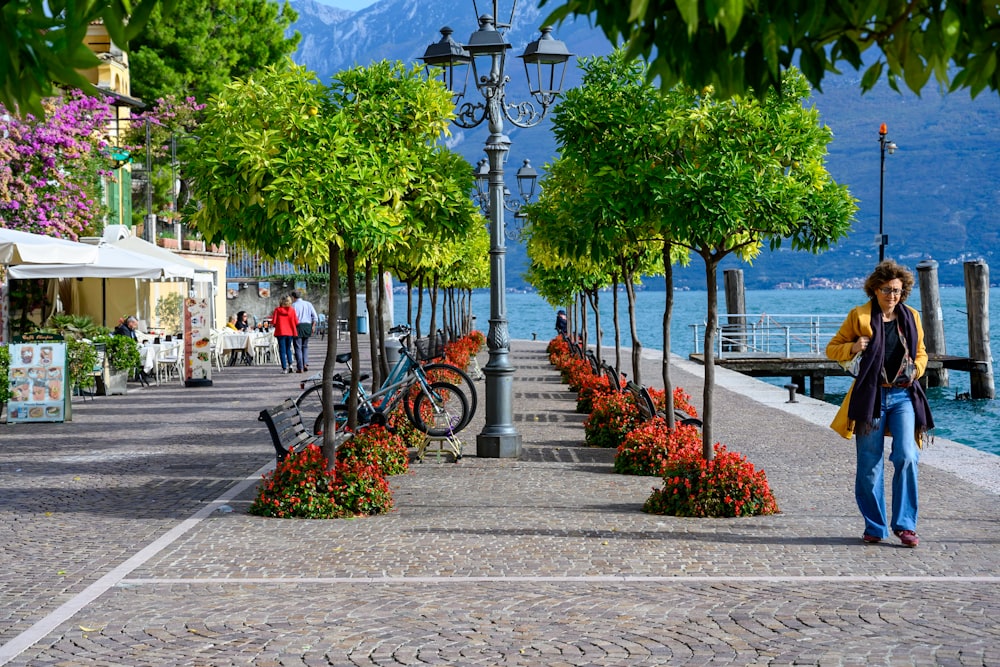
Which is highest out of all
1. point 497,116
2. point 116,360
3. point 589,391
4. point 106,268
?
point 497,116

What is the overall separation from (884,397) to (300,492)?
4111 mm

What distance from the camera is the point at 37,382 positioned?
17.0 m

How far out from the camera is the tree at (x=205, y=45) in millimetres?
48719

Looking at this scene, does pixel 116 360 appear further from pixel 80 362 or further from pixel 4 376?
pixel 4 376

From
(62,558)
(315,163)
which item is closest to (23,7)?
(62,558)

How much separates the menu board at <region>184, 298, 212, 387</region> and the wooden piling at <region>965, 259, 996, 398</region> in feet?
67.4

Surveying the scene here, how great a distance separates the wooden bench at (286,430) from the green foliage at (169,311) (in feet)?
85.7

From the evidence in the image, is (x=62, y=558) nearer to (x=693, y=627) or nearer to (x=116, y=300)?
(x=693, y=627)

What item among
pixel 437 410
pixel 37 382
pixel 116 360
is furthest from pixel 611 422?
pixel 116 360

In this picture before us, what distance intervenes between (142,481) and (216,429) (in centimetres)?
477

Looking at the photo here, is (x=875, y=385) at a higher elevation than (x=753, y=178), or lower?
lower

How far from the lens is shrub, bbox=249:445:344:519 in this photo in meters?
9.43

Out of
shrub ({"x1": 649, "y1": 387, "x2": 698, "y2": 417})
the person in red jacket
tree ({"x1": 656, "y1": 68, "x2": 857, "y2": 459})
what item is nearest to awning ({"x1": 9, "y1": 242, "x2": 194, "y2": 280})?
the person in red jacket

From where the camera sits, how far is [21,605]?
21.9 feet
